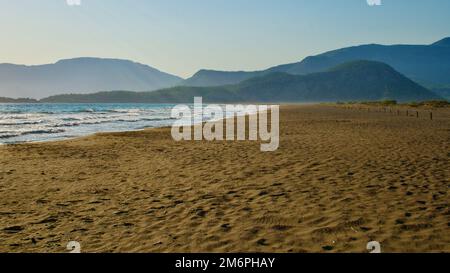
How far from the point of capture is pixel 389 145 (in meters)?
16.9

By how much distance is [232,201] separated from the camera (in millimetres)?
8531

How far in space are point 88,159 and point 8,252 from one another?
979 centimetres

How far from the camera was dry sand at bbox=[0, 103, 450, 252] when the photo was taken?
614cm

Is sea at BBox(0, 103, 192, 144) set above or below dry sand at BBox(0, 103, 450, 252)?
above

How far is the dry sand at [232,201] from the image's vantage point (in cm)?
614

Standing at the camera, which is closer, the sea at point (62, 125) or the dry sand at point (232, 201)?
the dry sand at point (232, 201)

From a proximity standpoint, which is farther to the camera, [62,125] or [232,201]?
[62,125]

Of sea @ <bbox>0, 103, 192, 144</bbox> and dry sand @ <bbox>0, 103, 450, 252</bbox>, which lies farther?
sea @ <bbox>0, 103, 192, 144</bbox>

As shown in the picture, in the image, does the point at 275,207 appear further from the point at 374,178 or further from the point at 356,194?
the point at 374,178

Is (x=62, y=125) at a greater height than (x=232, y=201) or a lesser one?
greater

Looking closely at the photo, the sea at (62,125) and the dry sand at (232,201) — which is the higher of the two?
the sea at (62,125)
